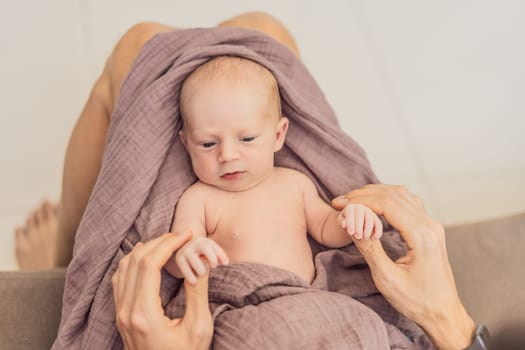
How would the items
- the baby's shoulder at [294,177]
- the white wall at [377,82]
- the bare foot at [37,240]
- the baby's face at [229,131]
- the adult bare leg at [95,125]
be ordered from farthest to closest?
the white wall at [377,82] → the bare foot at [37,240] → the adult bare leg at [95,125] → the baby's shoulder at [294,177] → the baby's face at [229,131]

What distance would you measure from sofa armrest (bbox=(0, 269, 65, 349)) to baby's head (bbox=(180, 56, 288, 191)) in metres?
0.34

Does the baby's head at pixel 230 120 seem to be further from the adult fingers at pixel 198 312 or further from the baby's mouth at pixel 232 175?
the adult fingers at pixel 198 312

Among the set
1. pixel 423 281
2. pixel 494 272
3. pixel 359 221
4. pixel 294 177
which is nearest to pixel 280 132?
pixel 294 177

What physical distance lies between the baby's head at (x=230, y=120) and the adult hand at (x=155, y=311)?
0.67ft

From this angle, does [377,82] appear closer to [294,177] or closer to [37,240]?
[294,177]

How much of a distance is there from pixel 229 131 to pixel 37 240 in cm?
78

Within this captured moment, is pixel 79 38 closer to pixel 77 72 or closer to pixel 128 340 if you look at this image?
pixel 77 72

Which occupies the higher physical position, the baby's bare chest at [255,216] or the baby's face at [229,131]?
the baby's face at [229,131]

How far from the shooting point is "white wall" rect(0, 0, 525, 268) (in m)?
1.74

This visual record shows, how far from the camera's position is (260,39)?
47.6 inches

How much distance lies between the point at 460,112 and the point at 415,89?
0.15 m

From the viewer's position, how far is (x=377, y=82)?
1.89m

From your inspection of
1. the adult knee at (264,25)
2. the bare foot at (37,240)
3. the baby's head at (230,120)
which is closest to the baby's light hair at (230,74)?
the baby's head at (230,120)

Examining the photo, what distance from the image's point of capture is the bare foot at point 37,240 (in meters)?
1.59
